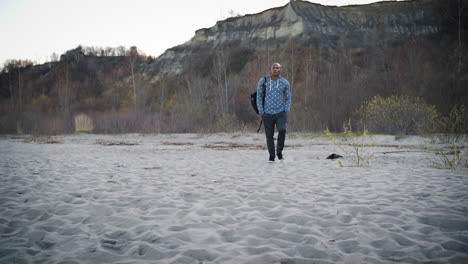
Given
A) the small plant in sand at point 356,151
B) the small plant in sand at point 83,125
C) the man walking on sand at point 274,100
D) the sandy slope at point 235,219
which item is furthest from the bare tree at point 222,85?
the sandy slope at point 235,219

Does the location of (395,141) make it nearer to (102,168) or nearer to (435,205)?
(435,205)

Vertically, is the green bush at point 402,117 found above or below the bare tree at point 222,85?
below

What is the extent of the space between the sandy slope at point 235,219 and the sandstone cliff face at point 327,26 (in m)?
49.3

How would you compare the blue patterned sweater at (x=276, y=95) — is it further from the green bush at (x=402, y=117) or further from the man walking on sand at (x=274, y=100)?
the green bush at (x=402, y=117)

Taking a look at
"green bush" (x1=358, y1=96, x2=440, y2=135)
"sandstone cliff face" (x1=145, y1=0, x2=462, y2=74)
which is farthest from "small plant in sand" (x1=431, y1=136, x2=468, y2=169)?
"sandstone cliff face" (x1=145, y1=0, x2=462, y2=74)

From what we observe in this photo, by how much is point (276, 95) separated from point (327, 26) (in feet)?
176

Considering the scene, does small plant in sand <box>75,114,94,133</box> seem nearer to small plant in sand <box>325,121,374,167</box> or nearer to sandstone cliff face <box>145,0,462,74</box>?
small plant in sand <box>325,121,374,167</box>

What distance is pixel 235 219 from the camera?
2.93 meters

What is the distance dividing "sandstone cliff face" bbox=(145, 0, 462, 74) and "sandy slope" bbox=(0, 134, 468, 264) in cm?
4928

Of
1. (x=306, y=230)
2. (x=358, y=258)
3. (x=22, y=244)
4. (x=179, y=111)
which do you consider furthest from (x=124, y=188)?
(x=179, y=111)

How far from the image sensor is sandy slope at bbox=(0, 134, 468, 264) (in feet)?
7.11

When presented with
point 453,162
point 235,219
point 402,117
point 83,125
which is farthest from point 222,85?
point 235,219

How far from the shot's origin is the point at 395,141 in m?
13.5

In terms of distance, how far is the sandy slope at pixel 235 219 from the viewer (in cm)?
217
